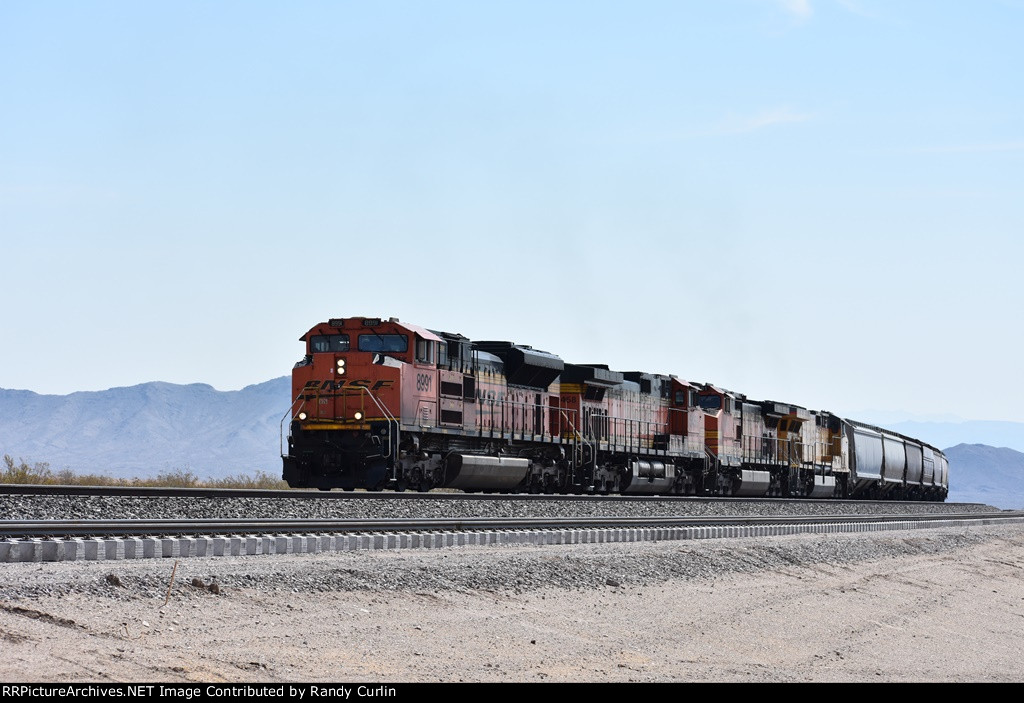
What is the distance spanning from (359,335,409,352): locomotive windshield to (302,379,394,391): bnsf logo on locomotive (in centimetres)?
78

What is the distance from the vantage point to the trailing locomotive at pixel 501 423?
23.1 metres

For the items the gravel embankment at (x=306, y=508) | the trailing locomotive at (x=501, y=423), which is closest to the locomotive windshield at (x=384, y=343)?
the trailing locomotive at (x=501, y=423)

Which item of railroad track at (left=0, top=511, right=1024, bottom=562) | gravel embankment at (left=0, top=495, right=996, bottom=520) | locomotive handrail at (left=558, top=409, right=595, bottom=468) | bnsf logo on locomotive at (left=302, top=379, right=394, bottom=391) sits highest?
bnsf logo on locomotive at (left=302, top=379, right=394, bottom=391)

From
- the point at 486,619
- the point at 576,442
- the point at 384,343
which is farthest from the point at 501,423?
the point at 486,619

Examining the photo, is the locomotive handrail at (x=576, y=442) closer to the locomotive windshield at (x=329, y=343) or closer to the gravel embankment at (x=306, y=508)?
the gravel embankment at (x=306, y=508)

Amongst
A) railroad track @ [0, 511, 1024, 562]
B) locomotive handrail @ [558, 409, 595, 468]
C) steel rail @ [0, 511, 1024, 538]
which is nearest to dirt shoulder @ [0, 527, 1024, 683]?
railroad track @ [0, 511, 1024, 562]

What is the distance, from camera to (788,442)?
40875mm

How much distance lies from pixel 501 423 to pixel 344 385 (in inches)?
159

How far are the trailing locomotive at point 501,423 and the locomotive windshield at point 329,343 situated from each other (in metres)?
0.03

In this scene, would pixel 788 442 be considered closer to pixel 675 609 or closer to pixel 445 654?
pixel 675 609

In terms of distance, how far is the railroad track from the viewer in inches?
451

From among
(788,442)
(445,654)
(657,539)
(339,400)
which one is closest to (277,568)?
(445,654)

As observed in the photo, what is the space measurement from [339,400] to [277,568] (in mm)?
12154

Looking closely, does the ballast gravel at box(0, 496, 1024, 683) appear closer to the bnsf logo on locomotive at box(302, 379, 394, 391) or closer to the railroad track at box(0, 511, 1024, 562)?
the railroad track at box(0, 511, 1024, 562)
